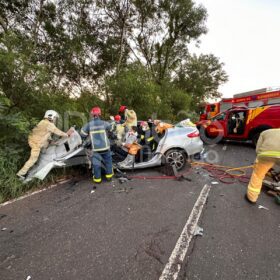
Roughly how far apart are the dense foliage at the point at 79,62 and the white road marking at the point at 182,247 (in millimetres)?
3143

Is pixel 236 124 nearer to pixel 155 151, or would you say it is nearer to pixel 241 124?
pixel 241 124

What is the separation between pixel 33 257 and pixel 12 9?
12498mm

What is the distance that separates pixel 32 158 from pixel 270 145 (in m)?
4.71

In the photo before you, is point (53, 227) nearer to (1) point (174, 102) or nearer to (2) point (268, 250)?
(2) point (268, 250)

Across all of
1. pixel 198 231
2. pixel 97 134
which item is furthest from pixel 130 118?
pixel 198 231

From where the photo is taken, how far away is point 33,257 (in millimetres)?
1736

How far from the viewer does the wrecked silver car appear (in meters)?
3.50

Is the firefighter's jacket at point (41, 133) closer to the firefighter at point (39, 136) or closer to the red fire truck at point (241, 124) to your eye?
the firefighter at point (39, 136)

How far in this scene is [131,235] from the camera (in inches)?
81.0

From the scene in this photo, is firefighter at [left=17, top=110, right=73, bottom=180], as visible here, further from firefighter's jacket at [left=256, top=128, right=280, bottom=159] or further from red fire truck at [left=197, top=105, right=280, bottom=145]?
red fire truck at [left=197, top=105, right=280, bottom=145]

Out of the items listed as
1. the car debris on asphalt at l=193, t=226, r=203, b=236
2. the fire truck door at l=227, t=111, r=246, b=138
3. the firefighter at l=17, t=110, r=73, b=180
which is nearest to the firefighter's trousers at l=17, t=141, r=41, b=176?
the firefighter at l=17, t=110, r=73, b=180

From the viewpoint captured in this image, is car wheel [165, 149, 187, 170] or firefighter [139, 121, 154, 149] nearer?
A: car wheel [165, 149, 187, 170]

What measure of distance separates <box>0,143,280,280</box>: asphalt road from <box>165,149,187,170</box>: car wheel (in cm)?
105

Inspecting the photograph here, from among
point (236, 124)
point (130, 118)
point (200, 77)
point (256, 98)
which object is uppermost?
point (200, 77)
